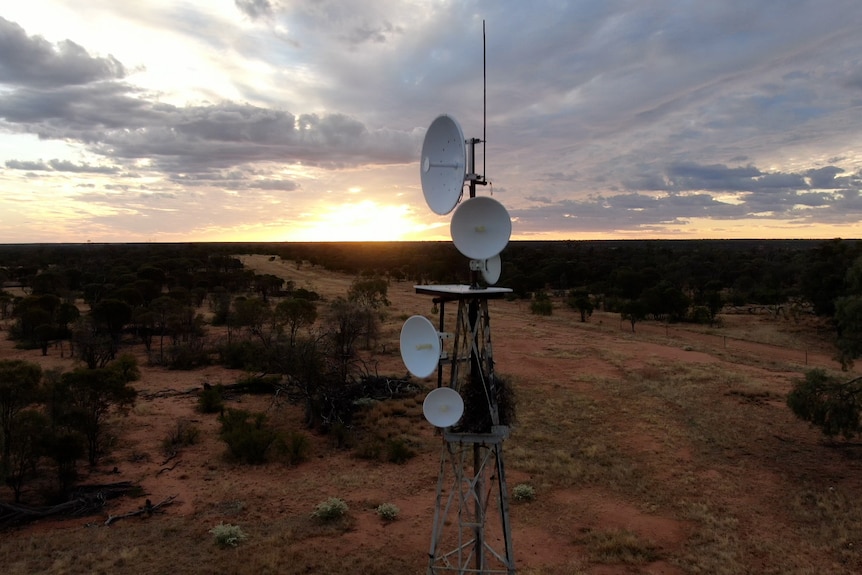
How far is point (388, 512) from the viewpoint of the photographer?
12.0 meters

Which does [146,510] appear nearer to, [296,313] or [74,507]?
[74,507]

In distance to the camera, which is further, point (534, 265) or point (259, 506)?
point (534, 265)

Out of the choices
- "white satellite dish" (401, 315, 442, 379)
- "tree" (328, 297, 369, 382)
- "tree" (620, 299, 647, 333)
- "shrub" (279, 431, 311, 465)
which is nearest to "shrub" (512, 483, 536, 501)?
"shrub" (279, 431, 311, 465)

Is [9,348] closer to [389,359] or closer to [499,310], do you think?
[389,359]

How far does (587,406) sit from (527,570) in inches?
431

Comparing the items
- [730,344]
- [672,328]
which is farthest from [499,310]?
[730,344]

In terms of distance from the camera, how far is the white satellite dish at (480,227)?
296 inches

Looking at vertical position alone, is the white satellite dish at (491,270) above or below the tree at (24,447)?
above

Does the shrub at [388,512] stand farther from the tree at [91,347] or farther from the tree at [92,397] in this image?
the tree at [91,347]

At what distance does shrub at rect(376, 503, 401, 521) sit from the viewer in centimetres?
1198

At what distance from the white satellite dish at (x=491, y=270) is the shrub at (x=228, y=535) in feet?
24.7

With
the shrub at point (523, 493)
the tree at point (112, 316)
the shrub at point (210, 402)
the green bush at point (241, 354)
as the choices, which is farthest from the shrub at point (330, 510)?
the tree at point (112, 316)

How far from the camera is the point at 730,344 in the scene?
32469mm

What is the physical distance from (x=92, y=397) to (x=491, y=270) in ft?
44.2
